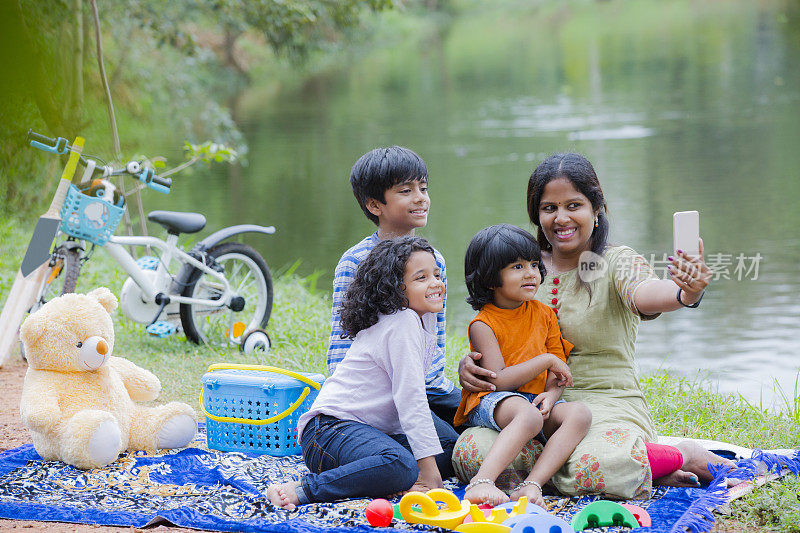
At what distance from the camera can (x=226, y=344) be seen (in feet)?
15.0

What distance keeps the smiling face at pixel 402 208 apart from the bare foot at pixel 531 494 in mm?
928

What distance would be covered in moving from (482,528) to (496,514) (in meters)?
0.06

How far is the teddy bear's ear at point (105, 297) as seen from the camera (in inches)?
121

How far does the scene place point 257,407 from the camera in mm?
2992

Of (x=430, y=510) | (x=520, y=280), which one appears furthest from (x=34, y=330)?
(x=520, y=280)

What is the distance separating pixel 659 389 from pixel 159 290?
2410 millimetres

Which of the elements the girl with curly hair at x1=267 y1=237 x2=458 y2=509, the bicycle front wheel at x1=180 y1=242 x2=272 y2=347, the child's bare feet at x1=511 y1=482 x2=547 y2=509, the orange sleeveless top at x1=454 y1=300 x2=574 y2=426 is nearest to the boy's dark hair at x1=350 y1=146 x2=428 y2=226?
the girl with curly hair at x1=267 y1=237 x2=458 y2=509

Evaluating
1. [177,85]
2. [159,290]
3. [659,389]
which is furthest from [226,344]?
[177,85]

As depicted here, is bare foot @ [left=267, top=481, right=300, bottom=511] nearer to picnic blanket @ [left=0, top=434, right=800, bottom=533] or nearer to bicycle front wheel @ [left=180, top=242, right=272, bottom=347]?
picnic blanket @ [left=0, top=434, right=800, bottom=533]

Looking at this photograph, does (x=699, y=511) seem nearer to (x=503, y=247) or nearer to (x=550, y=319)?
(x=550, y=319)

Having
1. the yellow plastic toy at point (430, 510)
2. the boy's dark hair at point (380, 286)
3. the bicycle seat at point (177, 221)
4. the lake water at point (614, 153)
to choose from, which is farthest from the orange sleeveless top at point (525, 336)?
the bicycle seat at point (177, 221)

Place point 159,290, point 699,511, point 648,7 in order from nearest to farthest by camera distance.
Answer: point 699,511, point 159,290, point 648,7

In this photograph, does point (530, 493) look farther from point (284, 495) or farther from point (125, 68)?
point (125, 68)

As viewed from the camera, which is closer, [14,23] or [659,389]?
[14,23]
